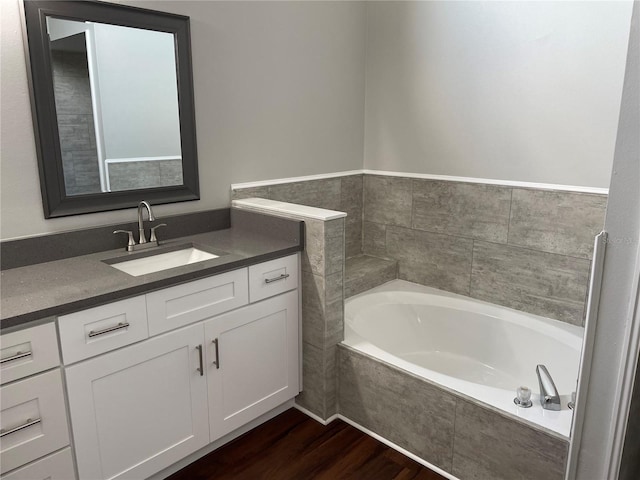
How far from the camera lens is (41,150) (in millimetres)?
1895

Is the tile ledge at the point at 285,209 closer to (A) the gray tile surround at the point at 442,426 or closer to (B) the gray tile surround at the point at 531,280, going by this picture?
(A) the gray tile surround at the point at 442,426

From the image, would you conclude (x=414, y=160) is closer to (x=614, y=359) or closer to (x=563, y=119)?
(x=563, y=119)

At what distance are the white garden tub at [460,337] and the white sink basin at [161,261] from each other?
0.83 m

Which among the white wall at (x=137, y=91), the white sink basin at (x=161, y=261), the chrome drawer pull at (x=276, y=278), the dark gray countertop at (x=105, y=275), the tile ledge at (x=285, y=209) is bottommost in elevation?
the chrome drawer pull at (x=276, y=278)

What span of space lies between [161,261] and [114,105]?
0.70 metres

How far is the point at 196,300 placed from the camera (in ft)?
6.29

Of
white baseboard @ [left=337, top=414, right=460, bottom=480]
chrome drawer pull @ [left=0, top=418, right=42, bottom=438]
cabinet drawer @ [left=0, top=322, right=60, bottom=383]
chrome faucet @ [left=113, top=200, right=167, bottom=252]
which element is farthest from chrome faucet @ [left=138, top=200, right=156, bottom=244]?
white baseboard @ [left=337, top=414, right=460, bottom=480]

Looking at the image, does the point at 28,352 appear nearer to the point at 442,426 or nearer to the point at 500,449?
the point at 442,426

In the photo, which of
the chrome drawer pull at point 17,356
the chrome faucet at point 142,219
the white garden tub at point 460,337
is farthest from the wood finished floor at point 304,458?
the chrome faucet at point 142,219

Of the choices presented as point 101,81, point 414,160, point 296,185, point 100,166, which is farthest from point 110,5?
point 414,160

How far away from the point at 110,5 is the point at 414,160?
187cm

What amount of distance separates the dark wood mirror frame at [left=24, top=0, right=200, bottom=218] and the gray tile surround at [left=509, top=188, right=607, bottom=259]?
1731 millimetres

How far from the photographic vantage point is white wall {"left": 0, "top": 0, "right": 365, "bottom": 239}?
185 centimetres

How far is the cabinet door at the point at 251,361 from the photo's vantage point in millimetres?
2041
